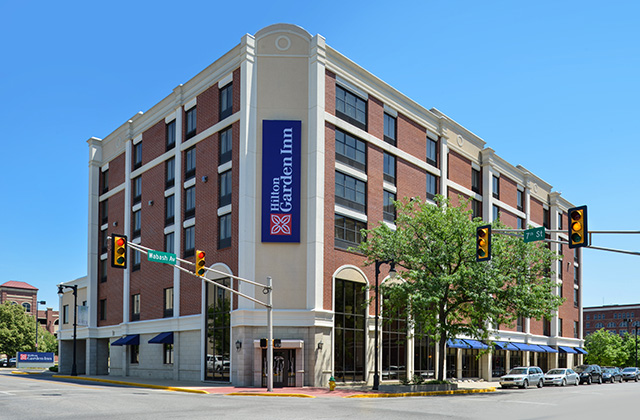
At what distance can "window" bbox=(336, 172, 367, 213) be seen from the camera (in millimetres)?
40219

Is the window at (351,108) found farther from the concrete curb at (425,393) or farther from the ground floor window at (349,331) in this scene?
the concrete curb at (425,393)

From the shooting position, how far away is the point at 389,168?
150 feet

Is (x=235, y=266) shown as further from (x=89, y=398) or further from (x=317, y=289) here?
(x=89, y=398)

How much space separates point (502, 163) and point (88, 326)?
4292 centimetres

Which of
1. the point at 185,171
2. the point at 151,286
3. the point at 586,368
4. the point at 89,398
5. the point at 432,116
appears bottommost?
the point at 586,368

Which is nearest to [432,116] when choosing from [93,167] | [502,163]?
[502,163]

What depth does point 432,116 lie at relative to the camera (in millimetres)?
51000

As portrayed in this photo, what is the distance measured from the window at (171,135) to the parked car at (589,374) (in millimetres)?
40346

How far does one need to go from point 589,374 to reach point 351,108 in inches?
1328

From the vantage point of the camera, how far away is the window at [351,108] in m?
40.8

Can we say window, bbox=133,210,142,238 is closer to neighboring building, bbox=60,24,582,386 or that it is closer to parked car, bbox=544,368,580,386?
neighboring building, bbox=60,24,582,386

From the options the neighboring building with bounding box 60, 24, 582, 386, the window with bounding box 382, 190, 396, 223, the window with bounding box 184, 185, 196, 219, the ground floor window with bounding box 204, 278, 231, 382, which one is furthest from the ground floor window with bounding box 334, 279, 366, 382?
the window with bounding box 184, 185, 196, 219

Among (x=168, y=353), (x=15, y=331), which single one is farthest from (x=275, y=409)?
(x=15, y=331)

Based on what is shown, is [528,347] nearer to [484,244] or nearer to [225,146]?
[225,146]
